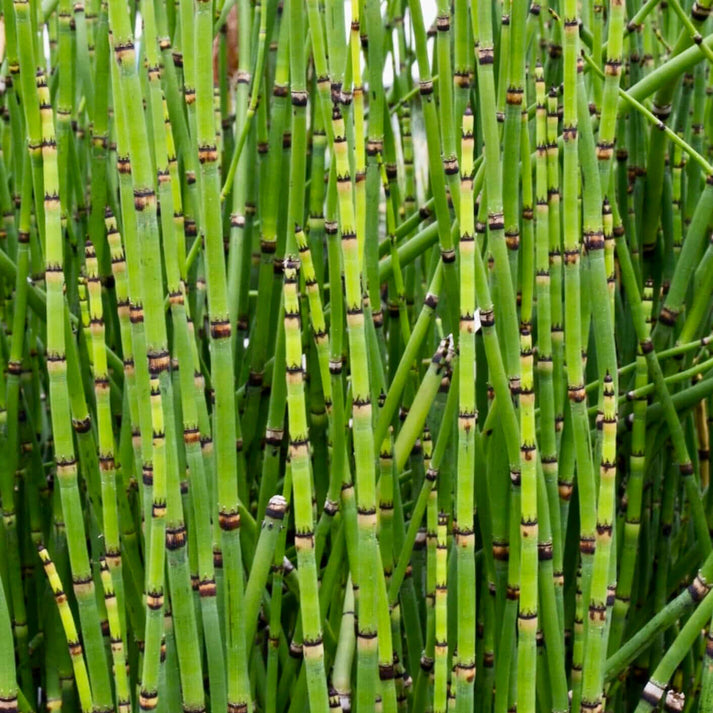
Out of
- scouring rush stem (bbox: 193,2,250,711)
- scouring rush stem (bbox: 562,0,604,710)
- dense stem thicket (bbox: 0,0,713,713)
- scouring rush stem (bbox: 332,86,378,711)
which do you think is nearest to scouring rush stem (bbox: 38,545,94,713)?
dense stem thicket (bbox: 0,0,713,713)

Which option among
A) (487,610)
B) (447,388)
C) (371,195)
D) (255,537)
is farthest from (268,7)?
(487,610)

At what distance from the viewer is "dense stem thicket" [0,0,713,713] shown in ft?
2.83

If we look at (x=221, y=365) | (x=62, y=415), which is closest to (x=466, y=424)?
(x=221, y=365)

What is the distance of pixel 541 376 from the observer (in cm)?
103

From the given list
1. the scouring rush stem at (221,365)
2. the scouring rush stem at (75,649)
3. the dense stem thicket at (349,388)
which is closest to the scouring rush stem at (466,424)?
the dense stem thicket at (349,388)

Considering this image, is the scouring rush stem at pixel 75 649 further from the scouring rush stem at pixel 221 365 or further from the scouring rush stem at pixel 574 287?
the scouring rush stem at pixel 574 287

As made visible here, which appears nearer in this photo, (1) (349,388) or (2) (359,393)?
(2) (359,393)

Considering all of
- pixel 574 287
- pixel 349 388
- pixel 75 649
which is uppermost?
pixel 574 287

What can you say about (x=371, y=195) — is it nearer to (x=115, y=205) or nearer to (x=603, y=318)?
(x=603, y=318)

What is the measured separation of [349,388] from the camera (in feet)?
3.60

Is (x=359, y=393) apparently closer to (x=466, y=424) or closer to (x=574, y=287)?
(x=466, y=424)

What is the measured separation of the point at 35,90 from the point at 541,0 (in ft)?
1.72

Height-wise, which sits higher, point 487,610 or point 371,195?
point 371,195

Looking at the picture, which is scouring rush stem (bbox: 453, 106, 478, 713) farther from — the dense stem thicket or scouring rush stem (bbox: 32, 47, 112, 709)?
scouring rush stem (bbox: 32, 47, 112, 709)
